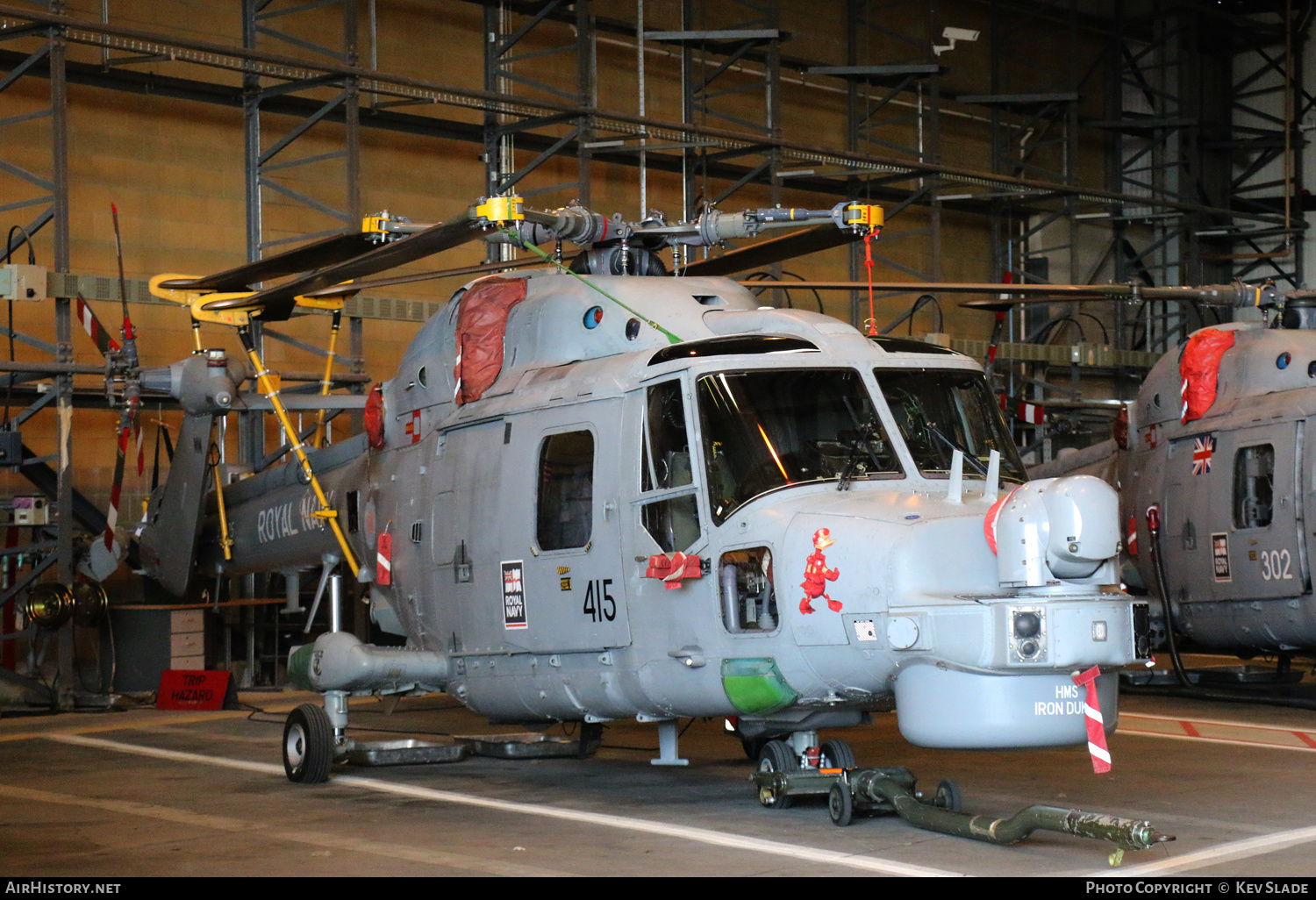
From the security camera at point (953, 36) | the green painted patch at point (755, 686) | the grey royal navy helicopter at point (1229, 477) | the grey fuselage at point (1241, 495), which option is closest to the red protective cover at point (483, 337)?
the green painted patch at point (755, 686)

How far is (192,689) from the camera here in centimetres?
1500

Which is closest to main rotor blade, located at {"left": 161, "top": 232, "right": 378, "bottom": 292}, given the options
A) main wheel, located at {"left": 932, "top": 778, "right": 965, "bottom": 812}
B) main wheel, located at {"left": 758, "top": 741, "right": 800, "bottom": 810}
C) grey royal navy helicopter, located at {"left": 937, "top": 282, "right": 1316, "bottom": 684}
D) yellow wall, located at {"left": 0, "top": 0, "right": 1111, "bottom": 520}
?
main wheel, located at {"left": 758, "top": 741, "right": 800, "bottom": 810}

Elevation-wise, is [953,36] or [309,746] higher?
[953,36]

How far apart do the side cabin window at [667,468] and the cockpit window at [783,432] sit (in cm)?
20

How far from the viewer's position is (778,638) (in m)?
7.42

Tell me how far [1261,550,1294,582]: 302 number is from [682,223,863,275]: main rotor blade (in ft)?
16.8

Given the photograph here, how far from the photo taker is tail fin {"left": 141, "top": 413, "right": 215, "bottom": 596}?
41.5 feet

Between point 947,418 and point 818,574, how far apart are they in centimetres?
153

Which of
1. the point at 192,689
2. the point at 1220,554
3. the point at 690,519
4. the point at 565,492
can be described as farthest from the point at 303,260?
the point at 1220,554

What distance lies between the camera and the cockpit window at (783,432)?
7750mm

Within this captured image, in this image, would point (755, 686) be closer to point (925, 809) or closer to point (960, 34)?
point (925, 809)

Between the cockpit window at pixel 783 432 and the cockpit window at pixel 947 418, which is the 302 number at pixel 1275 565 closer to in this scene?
the cockpit window at pixel 947 418
